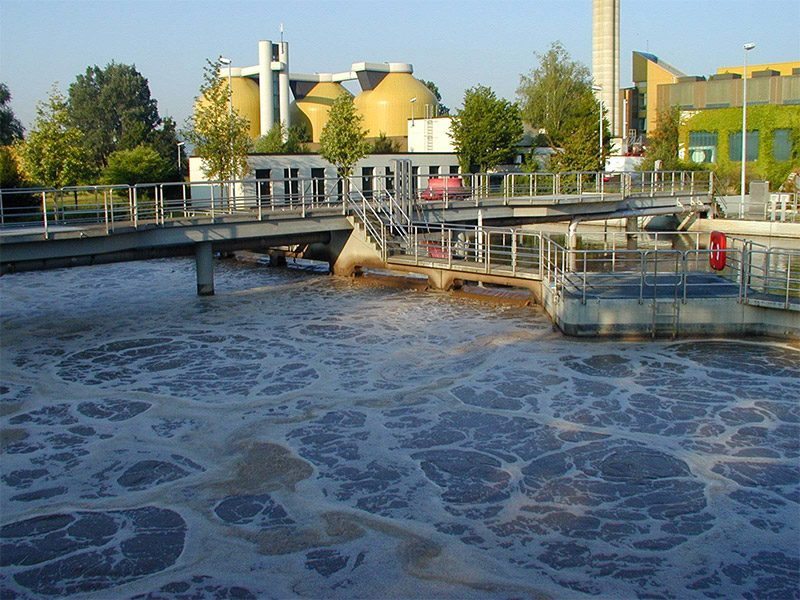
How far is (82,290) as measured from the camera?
86.2ft

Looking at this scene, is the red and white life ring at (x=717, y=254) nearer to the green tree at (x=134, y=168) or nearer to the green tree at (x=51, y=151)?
the green tree at (x=51, y=151)

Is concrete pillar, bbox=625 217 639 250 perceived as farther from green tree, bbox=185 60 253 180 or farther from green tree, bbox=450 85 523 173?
green tree, bbox=185 60 253 180

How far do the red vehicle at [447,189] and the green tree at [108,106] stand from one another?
164 ft

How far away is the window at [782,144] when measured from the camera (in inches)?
1918

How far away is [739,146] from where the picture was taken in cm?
5088

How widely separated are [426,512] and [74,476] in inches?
183

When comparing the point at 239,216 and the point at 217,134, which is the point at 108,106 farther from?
the point at 239,216

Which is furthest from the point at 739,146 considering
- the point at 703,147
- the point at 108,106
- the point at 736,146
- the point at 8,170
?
the point at 108,106

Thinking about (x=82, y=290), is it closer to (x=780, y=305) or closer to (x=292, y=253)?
(x=292, y=253)

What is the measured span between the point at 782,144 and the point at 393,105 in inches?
1060

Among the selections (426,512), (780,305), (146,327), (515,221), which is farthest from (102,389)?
(515,221)

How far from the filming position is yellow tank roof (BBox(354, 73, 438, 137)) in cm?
6200

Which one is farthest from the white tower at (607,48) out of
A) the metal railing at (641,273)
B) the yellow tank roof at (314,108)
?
the metal railing at (641,273)

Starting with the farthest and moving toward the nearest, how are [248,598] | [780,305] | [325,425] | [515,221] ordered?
1. [515,221]
2. [780,305]
3. [325,425]
4. [248,598]
